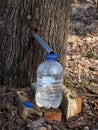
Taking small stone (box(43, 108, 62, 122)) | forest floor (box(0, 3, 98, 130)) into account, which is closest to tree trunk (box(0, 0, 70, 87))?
forest floor (box(0, 3, 98, 130))

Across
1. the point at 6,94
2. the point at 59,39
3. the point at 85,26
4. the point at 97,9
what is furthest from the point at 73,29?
the point at 6,94

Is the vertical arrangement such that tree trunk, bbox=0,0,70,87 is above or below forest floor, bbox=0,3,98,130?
above

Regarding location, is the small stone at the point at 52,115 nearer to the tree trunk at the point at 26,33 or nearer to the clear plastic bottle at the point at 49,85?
the clear plastic bottle at the point at 49,85

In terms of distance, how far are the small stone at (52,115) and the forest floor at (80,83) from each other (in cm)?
4

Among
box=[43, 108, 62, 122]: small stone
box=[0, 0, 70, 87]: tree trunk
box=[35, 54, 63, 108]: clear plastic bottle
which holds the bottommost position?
box=[43, 108, 62, 122]: small stone

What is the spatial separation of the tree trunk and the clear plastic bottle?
0.94 feet

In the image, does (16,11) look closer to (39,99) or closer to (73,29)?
(39,99)

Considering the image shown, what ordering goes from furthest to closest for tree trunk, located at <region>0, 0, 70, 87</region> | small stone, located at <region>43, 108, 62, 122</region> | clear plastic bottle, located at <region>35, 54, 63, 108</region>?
tree trunk, located at <region>0, 0, 70, 87</region> < clear plastic bottle, located at <region>35, 54, 63, 108</region> < small stone, located at <region>43, 108, 62, 122</region>

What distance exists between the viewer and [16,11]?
3674mm

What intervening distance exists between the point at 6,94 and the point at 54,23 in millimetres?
829

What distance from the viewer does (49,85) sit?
11.3 feet

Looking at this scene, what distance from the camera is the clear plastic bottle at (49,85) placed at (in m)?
3.44

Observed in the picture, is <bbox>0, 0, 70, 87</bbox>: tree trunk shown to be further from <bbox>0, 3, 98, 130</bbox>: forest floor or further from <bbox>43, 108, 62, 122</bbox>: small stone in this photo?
<bbox>43, 108, 62, 122</bbox>: small stone

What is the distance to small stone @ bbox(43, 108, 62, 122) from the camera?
3322 mm
